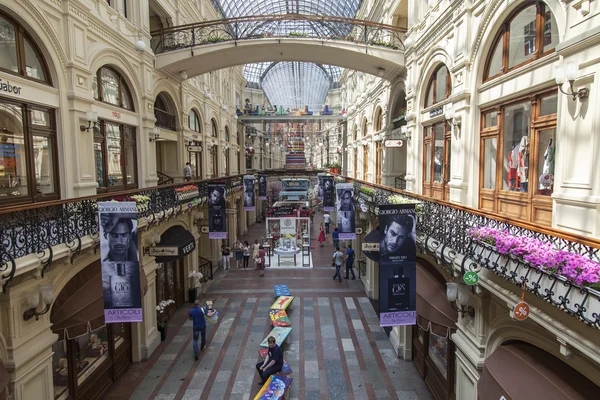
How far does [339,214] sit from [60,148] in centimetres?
880

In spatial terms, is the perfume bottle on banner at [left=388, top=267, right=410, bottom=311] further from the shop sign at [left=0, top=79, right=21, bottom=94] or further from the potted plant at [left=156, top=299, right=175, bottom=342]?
the shop sign at [left=0, top=79, right=21, bottom=94]

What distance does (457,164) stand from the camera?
8398 mm

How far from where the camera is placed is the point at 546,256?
3.81 meters

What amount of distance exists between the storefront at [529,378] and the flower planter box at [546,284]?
111 centimetres

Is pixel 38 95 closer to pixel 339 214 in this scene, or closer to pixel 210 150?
pixel 339 214

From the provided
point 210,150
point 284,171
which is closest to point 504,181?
point 210,150

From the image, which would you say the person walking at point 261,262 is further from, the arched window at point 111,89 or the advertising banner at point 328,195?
the arched window at point 111,89

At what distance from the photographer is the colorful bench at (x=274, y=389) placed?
24.7ft

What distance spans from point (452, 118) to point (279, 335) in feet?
26.0

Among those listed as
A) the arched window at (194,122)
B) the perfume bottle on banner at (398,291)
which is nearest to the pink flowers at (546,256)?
the perfume bottle on banner at (398,291)

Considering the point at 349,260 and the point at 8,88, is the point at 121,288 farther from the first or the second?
the point at 349,260

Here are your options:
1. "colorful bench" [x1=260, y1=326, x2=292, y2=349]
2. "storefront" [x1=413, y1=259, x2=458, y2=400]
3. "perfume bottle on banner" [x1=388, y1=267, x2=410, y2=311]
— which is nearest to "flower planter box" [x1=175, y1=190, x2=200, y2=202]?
"colorful bench" [x1=260, y1=326, x2=292, y2=349]

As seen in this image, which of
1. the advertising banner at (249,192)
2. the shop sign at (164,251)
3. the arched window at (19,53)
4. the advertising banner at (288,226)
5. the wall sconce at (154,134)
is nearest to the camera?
the arched window at (19,53)

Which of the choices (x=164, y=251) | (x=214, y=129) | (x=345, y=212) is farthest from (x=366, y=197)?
(x=214, y=129)
